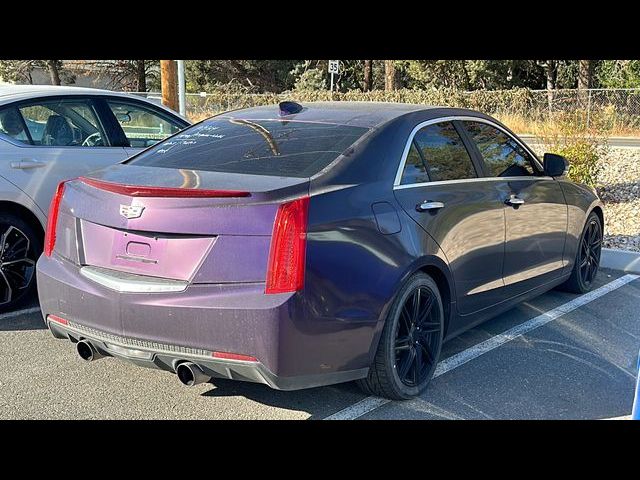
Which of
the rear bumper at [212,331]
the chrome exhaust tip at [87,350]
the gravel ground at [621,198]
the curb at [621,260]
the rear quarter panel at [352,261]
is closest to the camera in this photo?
the rear bumper at [212,331]

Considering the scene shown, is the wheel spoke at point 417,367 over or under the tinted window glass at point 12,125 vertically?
under

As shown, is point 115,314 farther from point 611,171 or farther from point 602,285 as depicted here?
point 611,171

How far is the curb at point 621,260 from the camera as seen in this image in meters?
7.17

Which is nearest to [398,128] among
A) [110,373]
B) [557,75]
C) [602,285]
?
[110,373]

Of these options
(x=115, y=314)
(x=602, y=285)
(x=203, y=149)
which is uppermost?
(x=203, y=149)

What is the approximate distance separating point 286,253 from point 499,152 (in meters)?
2.50

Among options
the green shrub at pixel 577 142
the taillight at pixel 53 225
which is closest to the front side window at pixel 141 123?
the taillight at pixel 53 225

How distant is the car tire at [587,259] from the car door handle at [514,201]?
1.38m

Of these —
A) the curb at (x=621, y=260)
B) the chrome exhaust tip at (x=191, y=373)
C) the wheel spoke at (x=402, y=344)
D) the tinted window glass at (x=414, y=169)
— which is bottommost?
the curb at (x=621, y=260)

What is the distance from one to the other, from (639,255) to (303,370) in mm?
5580

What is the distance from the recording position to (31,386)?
403cm

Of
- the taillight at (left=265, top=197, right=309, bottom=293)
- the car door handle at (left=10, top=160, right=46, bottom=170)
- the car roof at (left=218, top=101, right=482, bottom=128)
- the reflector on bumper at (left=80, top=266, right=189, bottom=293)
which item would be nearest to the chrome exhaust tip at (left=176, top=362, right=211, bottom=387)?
the reflector on bumper at (left=80, top=266, right=189, bottom=293)

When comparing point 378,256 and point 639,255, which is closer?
point 378,256

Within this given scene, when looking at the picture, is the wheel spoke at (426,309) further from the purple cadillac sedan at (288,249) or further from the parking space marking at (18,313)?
the parking space marking at (18,313)
